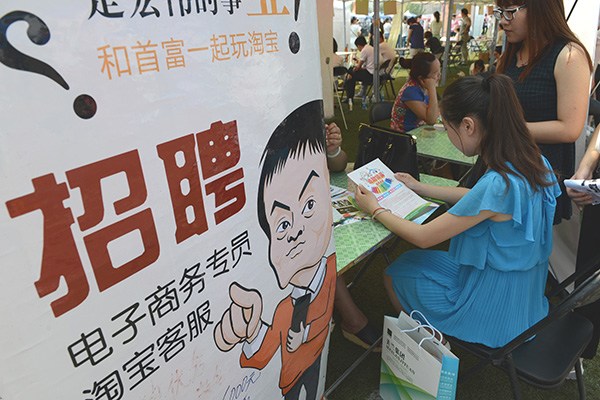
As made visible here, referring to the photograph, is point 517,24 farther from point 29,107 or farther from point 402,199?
point 29,107

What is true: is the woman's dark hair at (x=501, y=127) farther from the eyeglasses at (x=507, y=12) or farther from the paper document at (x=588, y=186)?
the eyeglasses at (x=507, y=12)

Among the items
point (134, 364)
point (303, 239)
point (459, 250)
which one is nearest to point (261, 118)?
point (303, 239)

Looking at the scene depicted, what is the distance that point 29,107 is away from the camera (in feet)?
1.43

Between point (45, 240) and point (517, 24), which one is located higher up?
point (517, 24)

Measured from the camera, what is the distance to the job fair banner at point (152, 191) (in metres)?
0.46

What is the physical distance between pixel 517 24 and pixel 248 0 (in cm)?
132

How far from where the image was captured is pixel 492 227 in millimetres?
1262

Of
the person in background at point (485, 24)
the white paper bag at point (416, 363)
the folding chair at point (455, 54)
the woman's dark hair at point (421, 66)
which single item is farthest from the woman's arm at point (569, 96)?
the person in background at point (485, 24)
